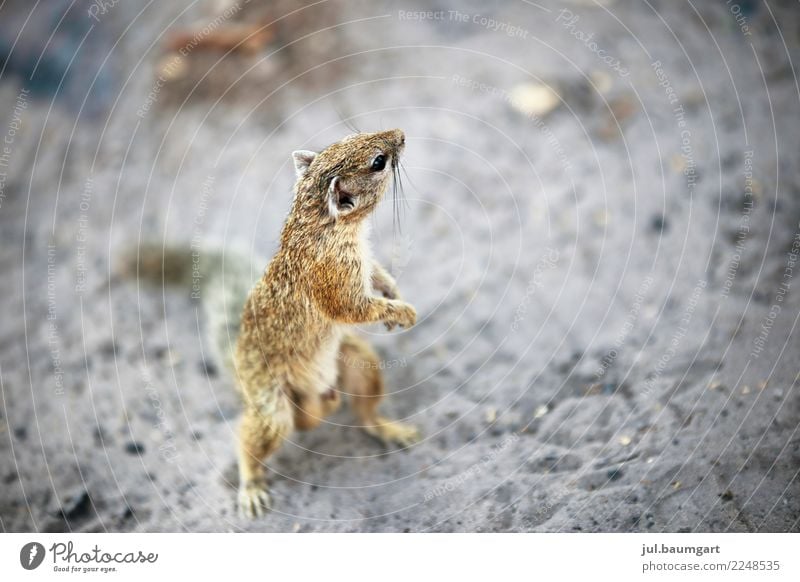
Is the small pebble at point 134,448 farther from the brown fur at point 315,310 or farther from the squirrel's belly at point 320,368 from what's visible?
the squirrel's belly at point 320,368

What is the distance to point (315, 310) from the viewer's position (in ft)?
3.64

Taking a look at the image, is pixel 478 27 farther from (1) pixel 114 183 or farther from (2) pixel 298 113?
(1) pixel 114 183

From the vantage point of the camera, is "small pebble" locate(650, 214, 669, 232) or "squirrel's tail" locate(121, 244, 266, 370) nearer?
"squirrel's tail" locate(121, 244, 266, 370)

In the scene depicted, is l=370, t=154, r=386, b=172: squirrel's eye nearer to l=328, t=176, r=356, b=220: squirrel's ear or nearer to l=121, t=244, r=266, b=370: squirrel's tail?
l=328, t=176, r=356, b=220: squirrel's ear

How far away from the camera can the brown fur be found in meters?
1.05

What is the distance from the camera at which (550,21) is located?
5.83 feet

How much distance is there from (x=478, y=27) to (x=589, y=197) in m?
0.58

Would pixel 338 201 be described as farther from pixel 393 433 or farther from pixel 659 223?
pixel 659 223

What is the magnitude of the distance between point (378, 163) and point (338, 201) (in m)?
0.09

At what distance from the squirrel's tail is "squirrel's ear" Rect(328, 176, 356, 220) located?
324mm

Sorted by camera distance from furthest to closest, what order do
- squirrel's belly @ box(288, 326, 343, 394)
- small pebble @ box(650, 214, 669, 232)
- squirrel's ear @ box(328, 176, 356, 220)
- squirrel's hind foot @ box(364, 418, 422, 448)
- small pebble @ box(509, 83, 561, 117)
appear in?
small pebble @ box(509, 83, 561, 117) → small pebble @ box(650, 214, 669, 232) → squirrel's hind foot @ box(364, 418, 422, 448) → squirrel's belly @ box(288, 326, 343, 394) → squirrel's ear @ box(328, 176, 356, 220)
